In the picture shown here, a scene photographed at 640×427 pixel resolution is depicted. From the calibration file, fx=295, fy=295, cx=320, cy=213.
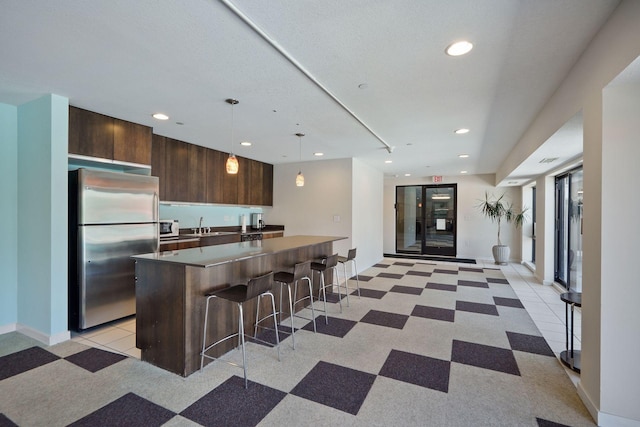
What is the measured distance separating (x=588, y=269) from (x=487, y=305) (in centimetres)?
256

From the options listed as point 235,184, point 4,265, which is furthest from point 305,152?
point 4,265

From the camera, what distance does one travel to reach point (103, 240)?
3484mm

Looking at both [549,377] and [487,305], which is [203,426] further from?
[487,305]

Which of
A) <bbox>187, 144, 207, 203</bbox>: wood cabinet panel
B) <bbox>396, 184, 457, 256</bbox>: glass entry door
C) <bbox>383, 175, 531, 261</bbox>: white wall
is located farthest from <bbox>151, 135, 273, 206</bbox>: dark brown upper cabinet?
<bbox>383, 175, 531, 261</bbox>: white wall

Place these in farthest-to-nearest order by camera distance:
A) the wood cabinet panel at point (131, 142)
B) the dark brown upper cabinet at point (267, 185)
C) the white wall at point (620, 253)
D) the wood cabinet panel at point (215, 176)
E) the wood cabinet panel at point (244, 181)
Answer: the dark brown upper cabinet at point (267, 185), the wood cabinet panel at point (244, 181), the wood cabinet panel at point (215, 176), the wood cabinet panel at point (131, 142), the white wall at point (620, 253)

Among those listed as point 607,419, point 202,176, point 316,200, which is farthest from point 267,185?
point 607,419

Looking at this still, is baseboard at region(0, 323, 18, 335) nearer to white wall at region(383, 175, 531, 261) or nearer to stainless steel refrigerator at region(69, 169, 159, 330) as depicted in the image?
stainless steel refrigerator at region(69, 169, 159, 330)

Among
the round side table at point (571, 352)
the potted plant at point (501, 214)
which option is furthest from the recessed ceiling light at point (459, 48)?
the potted plant at point (501, 214)

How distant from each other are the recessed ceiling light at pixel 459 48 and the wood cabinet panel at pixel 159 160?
411 centimetres

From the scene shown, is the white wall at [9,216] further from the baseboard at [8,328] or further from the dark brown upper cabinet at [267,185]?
the dark brown upper cabinet at [267,185]

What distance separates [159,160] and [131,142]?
0.71 metres

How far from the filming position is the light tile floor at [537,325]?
3.04 metres

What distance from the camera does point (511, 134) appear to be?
4309 millimetres

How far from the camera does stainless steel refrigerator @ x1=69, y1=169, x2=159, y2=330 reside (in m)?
3.33
